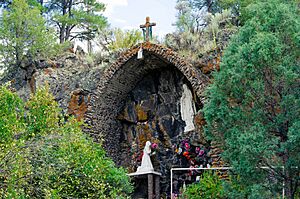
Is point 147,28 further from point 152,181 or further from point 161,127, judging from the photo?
point 152,181

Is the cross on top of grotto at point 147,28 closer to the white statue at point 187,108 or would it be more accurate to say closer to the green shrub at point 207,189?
the white statue at point 187,108

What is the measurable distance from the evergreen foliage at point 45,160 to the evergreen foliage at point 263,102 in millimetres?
2121

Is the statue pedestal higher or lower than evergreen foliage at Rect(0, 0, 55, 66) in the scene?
lower

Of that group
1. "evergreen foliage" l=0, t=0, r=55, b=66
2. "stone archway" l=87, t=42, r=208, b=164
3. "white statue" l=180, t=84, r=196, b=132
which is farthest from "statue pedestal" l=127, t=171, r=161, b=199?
"evergreen foliage" l=0, t=0, r=55, b=66

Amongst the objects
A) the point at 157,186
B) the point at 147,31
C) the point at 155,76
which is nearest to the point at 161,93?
the point at 155,76

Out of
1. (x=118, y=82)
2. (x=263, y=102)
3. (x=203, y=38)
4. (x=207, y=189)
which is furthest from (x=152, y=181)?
(x=263, y=102)

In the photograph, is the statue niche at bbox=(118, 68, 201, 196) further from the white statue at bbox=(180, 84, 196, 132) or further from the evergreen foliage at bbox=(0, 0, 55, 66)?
the evergreen foliage at bbox=(0, 0, 55, 66)

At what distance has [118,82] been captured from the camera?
447 inches

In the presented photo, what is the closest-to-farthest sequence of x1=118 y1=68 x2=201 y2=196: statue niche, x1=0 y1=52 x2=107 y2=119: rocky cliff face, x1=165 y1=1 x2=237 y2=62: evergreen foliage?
x1=165 y1=1 x2=237 y2=62: evergreen foliage
x1=118 y1=68 x2=201 y2=196: statue niche
x1=0 y1=52 x2=107 y2=119: rocky cliff face

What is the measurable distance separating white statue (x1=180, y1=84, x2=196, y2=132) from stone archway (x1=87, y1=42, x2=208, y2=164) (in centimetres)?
64

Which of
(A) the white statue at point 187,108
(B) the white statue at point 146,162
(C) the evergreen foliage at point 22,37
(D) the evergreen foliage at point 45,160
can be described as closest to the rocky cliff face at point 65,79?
(C) the evergreen foliage at point 22,37

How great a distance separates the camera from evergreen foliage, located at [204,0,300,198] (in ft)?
21.6

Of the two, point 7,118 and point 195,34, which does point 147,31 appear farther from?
point 7,118

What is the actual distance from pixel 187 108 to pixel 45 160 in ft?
14.9
